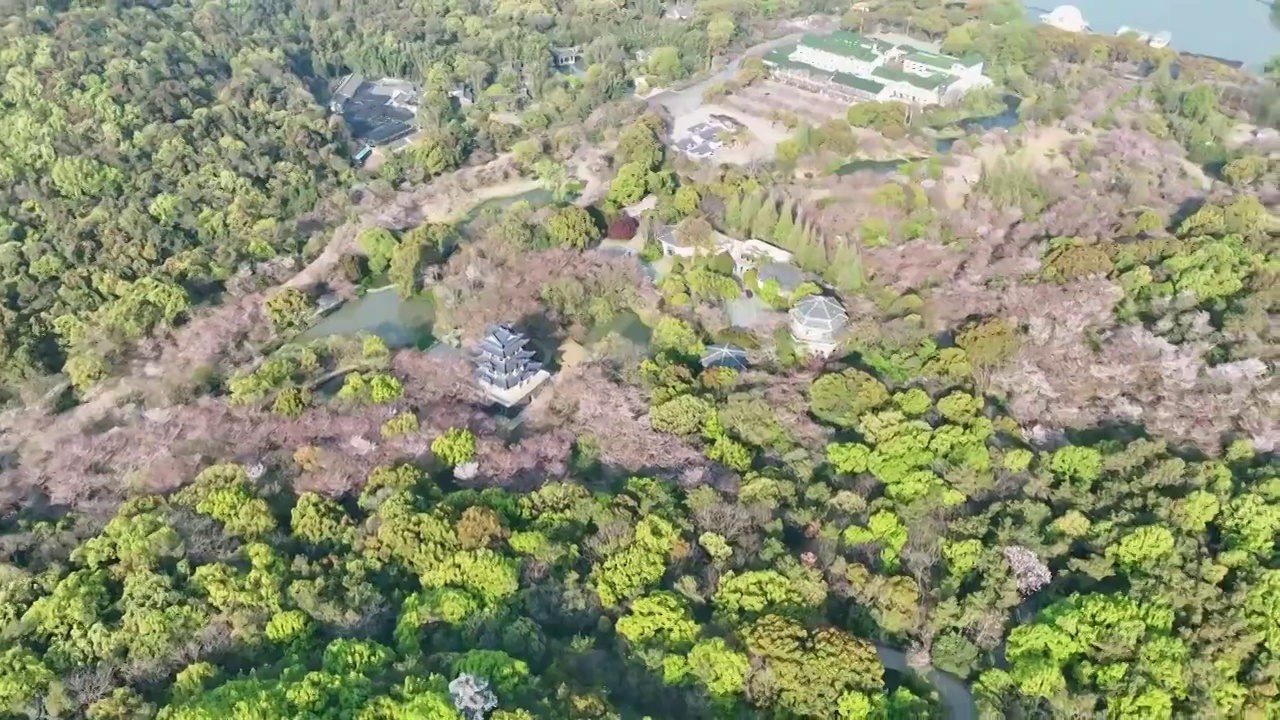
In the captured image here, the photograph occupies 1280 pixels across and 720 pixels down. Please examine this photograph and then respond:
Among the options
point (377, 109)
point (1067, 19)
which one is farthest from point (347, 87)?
point (1067, 19)

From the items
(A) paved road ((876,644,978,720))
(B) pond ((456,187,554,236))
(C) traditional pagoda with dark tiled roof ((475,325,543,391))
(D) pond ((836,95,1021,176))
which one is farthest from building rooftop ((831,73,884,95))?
(A) paved road ((876,644,978,720))

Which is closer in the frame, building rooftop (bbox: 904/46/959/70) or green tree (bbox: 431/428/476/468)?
green tree (bbox: 431/428/476/468)

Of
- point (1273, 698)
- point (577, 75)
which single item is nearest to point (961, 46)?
point (577, 75)

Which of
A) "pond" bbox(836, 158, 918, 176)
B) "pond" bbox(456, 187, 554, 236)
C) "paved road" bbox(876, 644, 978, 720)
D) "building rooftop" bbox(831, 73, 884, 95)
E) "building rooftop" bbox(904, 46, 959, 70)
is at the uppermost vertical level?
"building rooftop" bbox(904, 46, 959, 70)

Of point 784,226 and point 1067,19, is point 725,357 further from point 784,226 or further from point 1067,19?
point 1067,19

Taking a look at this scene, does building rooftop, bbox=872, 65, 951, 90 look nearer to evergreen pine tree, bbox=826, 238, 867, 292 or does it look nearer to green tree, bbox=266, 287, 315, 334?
evergreen pine tree, bbox=826, 238, 867, 292

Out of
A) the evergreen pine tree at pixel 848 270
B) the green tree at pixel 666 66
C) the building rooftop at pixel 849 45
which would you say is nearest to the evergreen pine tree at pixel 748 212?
the evergreen pine tree at pixel 848 270
